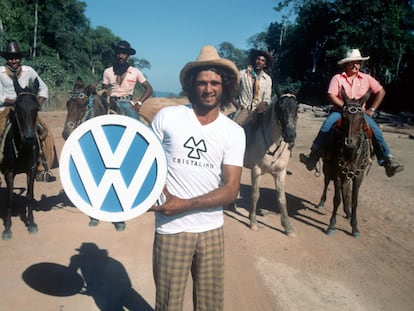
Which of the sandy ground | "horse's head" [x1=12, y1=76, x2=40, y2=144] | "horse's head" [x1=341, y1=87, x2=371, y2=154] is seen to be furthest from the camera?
"horse's head" [x1=341, y1=87, x2=371, y2=154]

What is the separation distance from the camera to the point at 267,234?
6770mm

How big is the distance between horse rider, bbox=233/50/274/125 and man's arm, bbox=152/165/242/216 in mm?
5394

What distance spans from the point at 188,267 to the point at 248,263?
3.02 metres

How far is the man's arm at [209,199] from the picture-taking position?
2.47 m

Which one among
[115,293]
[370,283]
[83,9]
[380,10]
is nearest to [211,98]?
[115,293]

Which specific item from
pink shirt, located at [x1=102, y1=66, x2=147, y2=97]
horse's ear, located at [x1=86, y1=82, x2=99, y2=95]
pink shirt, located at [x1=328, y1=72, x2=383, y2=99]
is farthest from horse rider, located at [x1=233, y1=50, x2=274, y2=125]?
horse's ear, located at [x1=86, y1=82, x2=99, y2=95]

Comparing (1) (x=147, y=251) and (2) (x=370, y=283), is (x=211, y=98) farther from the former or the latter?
(2) (x=370, y=283)

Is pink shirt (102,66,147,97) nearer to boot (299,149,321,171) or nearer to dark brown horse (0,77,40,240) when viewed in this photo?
dark brown horse (0,77,40,240)

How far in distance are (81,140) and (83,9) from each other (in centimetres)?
5008

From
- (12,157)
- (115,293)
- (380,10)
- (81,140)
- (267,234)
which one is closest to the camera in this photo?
(81,140)

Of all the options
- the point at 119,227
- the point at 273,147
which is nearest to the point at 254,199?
the point at 273,147

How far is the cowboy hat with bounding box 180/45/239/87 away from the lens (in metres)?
2.82

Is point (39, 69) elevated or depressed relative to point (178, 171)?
elevated

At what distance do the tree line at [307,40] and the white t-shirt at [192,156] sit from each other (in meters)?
27.5
